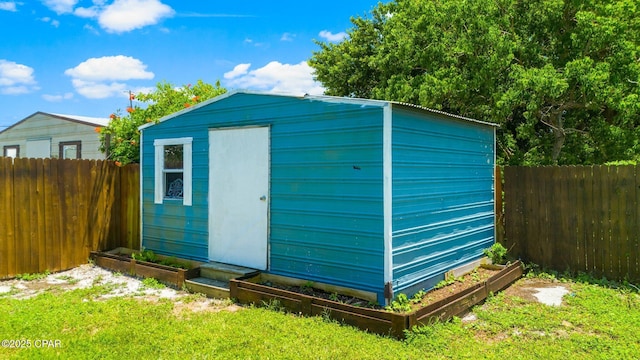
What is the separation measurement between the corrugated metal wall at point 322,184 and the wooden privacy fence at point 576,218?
12.0 ft

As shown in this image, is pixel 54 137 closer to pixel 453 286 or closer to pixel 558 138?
pixel 453 286

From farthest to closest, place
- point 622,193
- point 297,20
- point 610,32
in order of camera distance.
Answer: point 297,20 < point 610,32 < point 622,193

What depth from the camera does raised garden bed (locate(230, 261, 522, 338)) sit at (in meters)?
4.39

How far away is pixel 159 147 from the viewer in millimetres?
7641

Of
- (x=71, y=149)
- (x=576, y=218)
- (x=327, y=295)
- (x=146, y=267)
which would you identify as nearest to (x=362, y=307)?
(x=327, y=295)

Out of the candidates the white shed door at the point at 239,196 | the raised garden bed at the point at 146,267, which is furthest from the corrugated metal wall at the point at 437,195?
the raised garden bed at the point at 146,267

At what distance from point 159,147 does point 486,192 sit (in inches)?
223

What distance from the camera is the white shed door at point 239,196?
6242 millimetres

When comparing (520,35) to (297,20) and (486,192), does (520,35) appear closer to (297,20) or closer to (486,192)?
(486,192)

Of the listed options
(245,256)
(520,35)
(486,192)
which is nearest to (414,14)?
(520,35)

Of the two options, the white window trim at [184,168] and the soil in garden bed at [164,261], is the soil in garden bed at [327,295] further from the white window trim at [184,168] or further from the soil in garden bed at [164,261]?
the white window trim at [184,168]

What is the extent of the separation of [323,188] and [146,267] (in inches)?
128

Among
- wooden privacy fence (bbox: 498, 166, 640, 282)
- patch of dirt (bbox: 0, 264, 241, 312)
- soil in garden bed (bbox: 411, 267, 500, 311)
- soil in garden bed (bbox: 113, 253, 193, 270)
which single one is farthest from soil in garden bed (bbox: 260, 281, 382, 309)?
wooden privacy fence (bbox: 498, 166, 640, 282)

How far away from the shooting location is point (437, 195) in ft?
19.7
